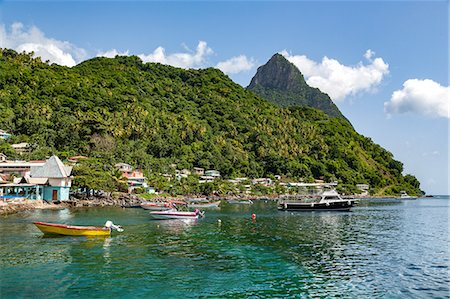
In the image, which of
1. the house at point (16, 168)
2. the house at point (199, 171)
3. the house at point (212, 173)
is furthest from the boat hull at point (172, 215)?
the house at point (212, 173)

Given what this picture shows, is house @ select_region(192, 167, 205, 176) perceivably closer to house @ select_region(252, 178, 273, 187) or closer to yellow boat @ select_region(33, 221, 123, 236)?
house @ select_region(252, 178, 273, 187)

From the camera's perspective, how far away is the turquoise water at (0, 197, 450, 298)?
17.6 m

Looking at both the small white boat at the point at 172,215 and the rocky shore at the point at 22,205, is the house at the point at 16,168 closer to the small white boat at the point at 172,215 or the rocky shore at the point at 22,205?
the rocky shore at the point at 22,205

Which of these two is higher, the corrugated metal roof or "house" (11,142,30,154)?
"house" (11,142,30,154)

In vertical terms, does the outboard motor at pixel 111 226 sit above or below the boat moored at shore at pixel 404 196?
above

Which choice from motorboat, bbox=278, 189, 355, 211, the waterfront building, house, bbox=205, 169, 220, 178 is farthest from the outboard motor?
house, bbox=205, 169, 220, 178

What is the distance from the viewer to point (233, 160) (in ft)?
472

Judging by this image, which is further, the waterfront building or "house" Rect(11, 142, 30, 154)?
the waterfront building

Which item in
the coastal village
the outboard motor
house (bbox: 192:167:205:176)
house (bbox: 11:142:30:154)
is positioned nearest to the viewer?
the outboard motor

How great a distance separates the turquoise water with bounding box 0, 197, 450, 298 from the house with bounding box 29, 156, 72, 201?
27621 mm

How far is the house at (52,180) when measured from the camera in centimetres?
6306

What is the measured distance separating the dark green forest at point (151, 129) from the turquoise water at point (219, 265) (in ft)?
216

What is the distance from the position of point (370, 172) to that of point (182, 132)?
101 m

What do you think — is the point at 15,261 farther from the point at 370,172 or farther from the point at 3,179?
the point at 370,172
